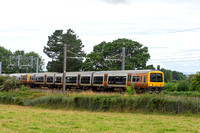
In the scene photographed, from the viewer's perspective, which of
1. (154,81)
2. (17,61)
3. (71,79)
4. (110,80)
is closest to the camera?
(154,81)

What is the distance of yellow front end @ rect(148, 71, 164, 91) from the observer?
34344 millimetres

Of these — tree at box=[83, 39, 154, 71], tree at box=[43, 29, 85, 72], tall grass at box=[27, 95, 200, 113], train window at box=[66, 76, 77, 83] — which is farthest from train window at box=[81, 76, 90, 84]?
tree at box=[43, 29, 85, 72]

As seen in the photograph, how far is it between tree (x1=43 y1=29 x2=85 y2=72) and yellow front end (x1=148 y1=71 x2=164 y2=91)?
38599 mm

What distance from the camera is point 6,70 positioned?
105000mm

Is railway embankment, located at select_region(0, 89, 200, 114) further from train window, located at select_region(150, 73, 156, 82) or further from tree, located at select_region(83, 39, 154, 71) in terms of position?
tree, located at select_region(83, 39, 154, 71)

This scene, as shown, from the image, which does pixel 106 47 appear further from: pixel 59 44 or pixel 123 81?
pixel 123 81

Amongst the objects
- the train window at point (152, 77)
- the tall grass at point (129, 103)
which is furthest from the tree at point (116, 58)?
A: the tall grass at point (129, 103)

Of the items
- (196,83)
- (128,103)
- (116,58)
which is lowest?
(128,103)

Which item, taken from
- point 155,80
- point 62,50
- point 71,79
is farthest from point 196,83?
point 62,50

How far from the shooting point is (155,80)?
34.9 metres

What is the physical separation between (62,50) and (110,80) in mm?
40140

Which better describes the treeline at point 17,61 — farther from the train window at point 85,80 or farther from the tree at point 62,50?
the train window at point 85,80

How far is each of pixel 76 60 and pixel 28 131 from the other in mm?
61362

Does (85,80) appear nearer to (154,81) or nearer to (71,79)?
(71,79)
